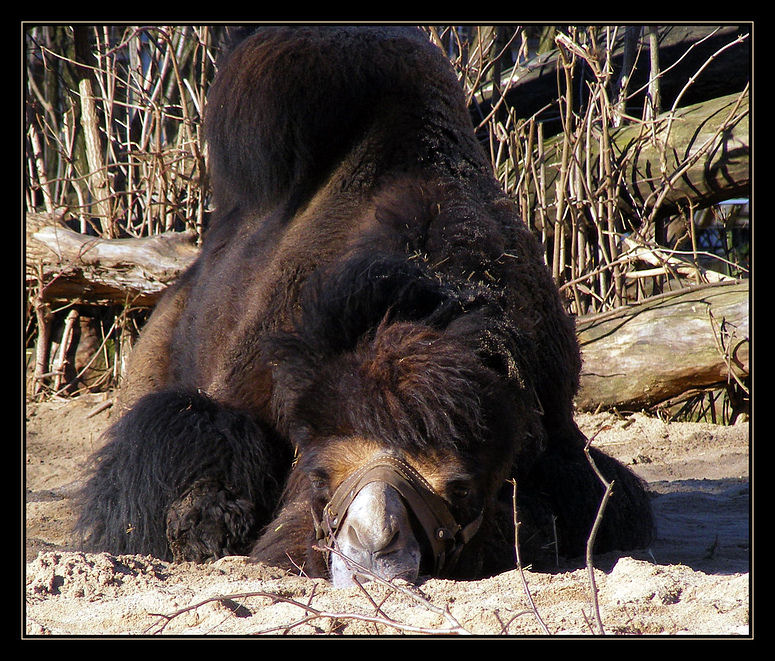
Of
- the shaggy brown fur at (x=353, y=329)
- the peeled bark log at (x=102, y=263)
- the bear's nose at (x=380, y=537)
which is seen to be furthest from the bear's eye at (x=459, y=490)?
the peeled bark log at (x=102, y=263)

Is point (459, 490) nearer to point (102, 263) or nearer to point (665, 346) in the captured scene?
point (665, 346)

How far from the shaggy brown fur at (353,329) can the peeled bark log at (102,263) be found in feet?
6.01

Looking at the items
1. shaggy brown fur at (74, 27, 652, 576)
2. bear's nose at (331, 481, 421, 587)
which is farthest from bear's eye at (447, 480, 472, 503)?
bear's nose at (331, 481, 421, 587)

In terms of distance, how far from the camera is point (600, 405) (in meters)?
5.55

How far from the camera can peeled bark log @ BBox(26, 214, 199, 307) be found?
6.07 m

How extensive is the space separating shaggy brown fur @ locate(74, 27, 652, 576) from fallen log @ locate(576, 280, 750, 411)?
219cm

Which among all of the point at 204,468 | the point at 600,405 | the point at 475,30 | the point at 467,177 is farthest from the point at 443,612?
the point at 475,30

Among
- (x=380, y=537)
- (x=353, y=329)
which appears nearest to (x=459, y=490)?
(x=380, y=537)

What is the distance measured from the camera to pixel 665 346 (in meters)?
5.36

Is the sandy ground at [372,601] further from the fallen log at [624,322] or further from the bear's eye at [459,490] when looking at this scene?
the fallen log at [624,322]

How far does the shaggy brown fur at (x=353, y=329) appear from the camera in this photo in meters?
2.37

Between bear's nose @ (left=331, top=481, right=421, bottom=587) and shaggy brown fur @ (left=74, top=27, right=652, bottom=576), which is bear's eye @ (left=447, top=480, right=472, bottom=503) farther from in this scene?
bear's nose @ (left=331, top=481, right=421, bottom=587)

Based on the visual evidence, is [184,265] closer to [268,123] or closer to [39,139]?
[39,139]

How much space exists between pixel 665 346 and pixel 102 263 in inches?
154
